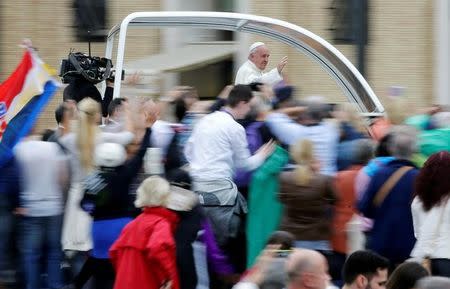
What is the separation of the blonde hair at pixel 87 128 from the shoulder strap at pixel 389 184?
2579mm

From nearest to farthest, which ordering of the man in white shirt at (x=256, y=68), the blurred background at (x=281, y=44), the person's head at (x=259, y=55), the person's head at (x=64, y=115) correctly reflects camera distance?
the person's head at (x=64, y=115)
the man in white shirt at (x=256, y=68)
the person's head at (x=259, y=55)
the blurred background at (x=281, y=44)

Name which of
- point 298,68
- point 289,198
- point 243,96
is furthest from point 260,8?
point 289,198

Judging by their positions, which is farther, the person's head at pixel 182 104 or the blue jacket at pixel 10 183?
the person's head at pixel 182 104

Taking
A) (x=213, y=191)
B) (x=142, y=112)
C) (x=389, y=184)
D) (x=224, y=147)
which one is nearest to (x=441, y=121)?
(x=389, y=184)

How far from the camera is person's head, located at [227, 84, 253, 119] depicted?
11.8 m

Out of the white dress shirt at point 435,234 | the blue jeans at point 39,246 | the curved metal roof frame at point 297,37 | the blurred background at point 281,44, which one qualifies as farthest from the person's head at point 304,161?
the blurred background at point 281,44

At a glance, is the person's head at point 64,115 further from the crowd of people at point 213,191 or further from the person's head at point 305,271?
the person's head at point 305,271

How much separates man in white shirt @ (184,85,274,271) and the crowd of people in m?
0.01

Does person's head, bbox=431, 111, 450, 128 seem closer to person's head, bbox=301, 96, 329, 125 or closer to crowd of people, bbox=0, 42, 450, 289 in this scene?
crowd of people, bbox=0, 42, 450, 289

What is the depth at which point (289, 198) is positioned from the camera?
1063 centimetres

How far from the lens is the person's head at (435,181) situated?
1034 cm

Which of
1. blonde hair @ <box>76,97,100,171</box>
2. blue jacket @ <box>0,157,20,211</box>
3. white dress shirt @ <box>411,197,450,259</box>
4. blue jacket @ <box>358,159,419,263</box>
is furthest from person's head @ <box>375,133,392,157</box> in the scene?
blue jacket @ <box>0,157,20,211</box>

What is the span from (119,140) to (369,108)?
160 inches

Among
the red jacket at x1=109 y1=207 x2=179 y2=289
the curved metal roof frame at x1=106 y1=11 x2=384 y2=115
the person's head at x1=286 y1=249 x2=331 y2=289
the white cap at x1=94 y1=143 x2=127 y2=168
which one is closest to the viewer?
the person's head at x1=286 y1=249 x2=331 y2=289
